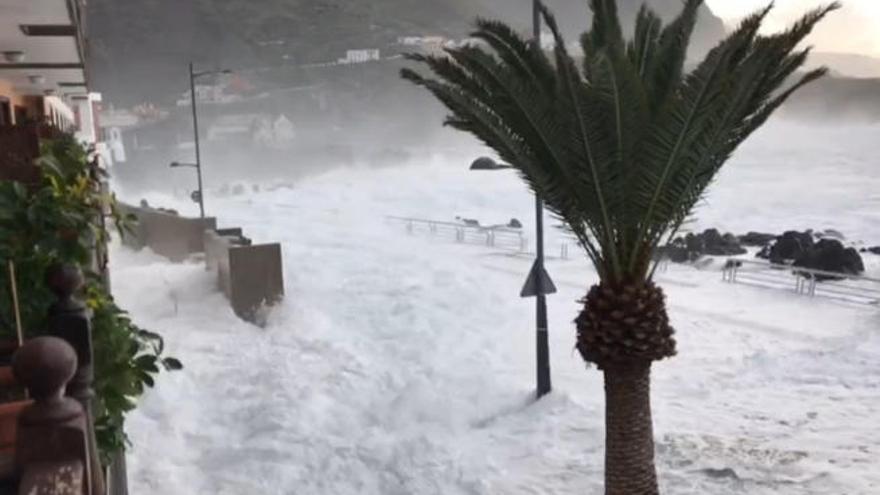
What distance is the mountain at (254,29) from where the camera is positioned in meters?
108

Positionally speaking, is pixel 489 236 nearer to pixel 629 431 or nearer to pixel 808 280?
pixel 808 280

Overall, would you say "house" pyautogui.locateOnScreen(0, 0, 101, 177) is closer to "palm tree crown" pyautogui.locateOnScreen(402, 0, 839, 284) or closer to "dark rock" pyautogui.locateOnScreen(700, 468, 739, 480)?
"palm tree crown" pyautogui.locateOnScreen(402, 0, 839, 284)

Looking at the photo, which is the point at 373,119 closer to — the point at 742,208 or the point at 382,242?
the point at 742,208

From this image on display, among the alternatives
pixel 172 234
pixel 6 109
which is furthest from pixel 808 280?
pixel 172 234

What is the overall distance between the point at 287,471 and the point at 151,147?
95627mm

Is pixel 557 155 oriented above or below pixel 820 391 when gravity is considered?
above

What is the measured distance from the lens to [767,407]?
12008 mm

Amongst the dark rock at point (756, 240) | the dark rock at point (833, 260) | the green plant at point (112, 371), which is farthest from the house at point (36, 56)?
the dark rock at point (756, 240)

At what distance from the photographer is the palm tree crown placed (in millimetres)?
6484

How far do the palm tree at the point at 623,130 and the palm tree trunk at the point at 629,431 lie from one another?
0.5 inches

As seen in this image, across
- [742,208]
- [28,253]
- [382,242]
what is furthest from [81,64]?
[742,208]

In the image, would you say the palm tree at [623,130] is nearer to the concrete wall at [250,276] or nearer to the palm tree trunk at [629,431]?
the palm tree trunk at [629,431]

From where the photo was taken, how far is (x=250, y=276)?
17.2 meters

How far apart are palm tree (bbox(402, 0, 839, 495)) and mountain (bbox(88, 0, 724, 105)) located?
316 feet
